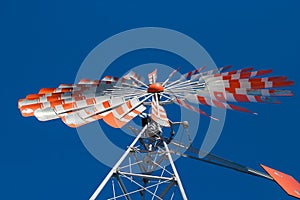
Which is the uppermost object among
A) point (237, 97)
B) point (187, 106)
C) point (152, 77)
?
point (152, 77)

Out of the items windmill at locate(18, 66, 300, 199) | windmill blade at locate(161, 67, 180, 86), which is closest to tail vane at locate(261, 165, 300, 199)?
windmill at locate(18, 66, 300, 199)

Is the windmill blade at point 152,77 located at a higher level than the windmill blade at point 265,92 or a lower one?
higher

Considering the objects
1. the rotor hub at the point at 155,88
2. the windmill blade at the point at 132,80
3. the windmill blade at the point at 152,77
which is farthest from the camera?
the windmill blade at the point at 152,77

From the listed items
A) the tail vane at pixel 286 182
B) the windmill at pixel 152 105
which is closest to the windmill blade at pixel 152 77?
the windmill at pixel 152 105

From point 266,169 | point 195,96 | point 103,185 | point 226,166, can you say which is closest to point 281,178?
point 266,169

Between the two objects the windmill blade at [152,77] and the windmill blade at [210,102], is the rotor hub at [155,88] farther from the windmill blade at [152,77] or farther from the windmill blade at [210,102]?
the windmill blade at [210,102]

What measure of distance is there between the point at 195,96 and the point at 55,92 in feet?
15.7

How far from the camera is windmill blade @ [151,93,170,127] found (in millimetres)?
10031

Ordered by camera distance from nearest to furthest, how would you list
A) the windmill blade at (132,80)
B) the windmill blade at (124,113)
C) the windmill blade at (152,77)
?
the windmill blade at (124,113)
the windmill blade at (132,80)
the windmill blade at (152,77)

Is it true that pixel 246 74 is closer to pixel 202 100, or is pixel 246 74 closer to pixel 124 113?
pixel 202 100

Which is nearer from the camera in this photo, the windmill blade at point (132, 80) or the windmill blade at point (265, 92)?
the windmill blade at point (265, 92)

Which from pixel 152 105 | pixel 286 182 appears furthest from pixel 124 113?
pixel 286 182

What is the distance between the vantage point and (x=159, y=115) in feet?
34.1

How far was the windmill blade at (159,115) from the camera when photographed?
1003 centimetres
